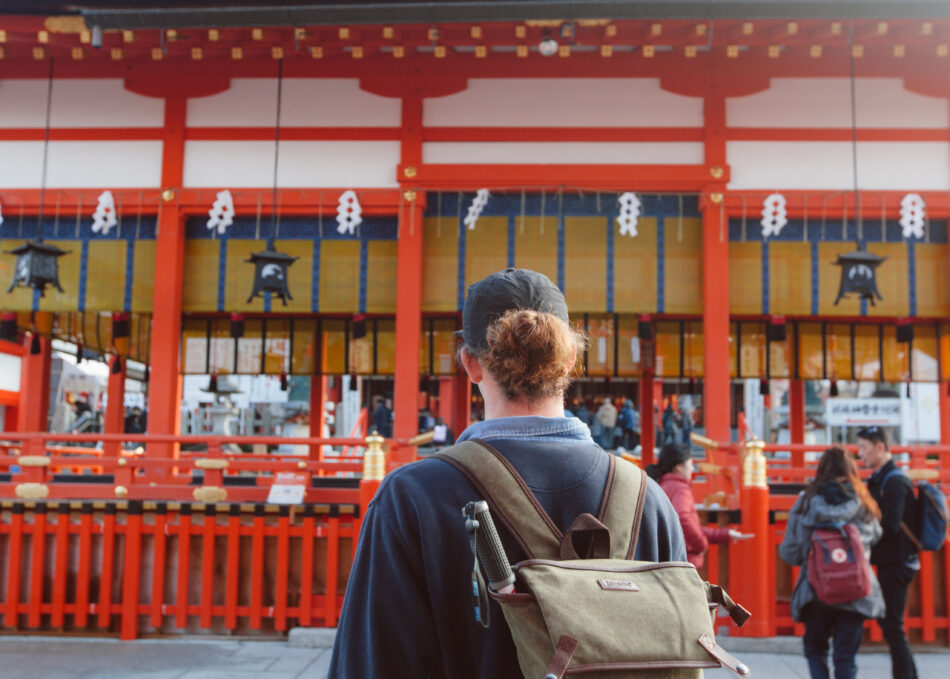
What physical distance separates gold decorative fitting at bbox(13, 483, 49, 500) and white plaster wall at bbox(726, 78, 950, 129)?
7.18 metres

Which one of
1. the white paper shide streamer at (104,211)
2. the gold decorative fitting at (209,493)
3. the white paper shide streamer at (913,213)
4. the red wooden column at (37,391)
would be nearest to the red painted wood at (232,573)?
the gold decorative fitting at (209,493)

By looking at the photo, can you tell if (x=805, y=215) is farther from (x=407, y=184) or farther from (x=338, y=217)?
(x=338, y=217)

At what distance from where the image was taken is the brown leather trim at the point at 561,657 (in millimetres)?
1285

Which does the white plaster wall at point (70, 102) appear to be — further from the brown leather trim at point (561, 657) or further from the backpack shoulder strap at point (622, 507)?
the brown leather trim at point (561, 657)

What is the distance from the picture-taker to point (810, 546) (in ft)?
14.9

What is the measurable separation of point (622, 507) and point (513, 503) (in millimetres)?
225

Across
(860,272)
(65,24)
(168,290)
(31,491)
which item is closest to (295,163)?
(168,290)

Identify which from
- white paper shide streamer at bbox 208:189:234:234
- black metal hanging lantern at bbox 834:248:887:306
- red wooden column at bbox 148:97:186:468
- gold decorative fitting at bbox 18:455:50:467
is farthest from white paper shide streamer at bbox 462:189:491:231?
gold decorative fitting at bbox 18:455:50:467

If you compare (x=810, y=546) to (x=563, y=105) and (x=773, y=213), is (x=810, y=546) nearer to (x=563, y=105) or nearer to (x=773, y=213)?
(x=773, y=213)

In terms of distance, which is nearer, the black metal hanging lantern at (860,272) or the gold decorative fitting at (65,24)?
the black metal hanging lantern at (860,272)

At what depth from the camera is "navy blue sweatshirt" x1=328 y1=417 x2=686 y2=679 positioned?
1.46m

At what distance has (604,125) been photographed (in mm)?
8625

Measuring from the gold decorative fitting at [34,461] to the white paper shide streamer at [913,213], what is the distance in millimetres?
8125

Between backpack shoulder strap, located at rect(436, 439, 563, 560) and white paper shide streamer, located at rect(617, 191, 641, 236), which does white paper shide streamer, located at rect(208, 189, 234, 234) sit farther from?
backpack shoulder strap, located at rect(436, 439, 563, 560)
